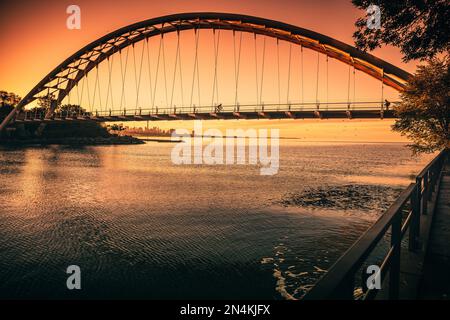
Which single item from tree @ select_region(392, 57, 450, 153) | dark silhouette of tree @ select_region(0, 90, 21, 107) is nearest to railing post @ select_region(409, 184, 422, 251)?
tree @ select_region(392, 57, 450, 153)

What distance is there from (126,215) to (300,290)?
11457mm

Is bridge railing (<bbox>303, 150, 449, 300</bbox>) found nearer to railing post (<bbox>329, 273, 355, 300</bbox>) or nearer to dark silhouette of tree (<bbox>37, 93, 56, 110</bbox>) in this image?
railing post (<bbox>329, 273, 355, 300</bbox>)

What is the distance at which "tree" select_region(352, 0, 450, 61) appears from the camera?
29.9 feet

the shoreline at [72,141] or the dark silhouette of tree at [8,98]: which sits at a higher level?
the dark silhouette of tree at [8,98]

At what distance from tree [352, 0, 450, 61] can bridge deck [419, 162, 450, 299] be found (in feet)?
17.1

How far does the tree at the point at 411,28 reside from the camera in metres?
9.11

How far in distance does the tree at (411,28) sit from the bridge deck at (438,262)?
5.20 m

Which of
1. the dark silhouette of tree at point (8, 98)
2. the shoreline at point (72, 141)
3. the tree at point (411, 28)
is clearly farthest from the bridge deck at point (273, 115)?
the dark silhouette of tree at point (8, 98)

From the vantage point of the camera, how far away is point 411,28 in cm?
1028

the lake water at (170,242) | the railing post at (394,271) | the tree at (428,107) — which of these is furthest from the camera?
the tree at (428,107)

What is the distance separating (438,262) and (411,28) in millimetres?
8268

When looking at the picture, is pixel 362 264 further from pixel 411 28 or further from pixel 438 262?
pixel 411 28

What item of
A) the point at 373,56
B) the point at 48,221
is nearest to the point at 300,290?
the point at 48,221

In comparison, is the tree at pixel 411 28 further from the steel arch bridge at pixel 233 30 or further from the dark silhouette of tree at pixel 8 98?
the dark silhouette of tree at pixel 8 98
